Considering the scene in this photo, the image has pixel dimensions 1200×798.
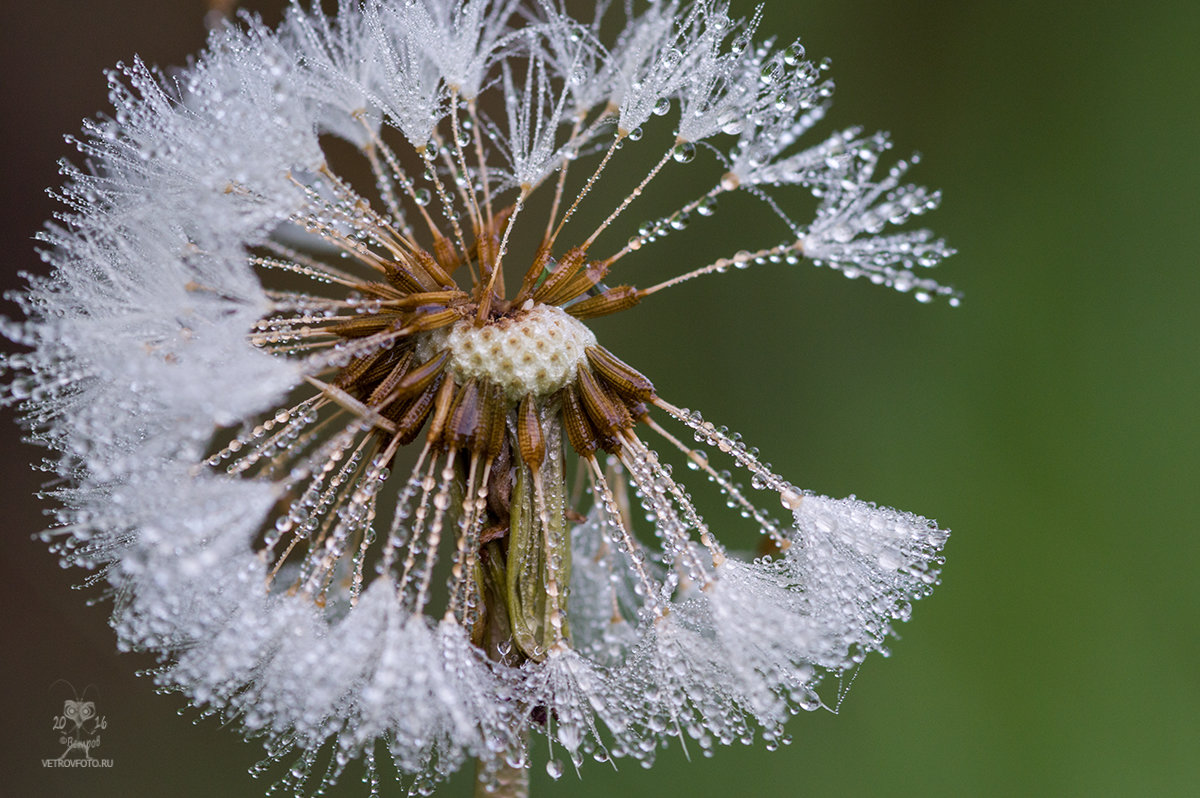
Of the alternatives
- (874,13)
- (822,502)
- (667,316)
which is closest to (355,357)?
(822,502)

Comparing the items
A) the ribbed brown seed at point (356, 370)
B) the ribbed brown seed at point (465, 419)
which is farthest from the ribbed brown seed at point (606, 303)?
the ribbed brown seed at point (356, 370)

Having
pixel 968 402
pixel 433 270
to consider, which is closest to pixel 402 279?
pixel 433 270

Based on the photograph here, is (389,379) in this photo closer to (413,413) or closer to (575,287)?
(413,413)

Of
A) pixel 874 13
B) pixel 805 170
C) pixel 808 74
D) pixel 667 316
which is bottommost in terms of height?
pixel 805 170

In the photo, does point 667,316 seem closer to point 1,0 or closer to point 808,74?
point 808,74

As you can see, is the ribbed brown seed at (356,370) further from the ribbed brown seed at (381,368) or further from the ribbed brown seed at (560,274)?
the ribbed brown seed at (560,274)
